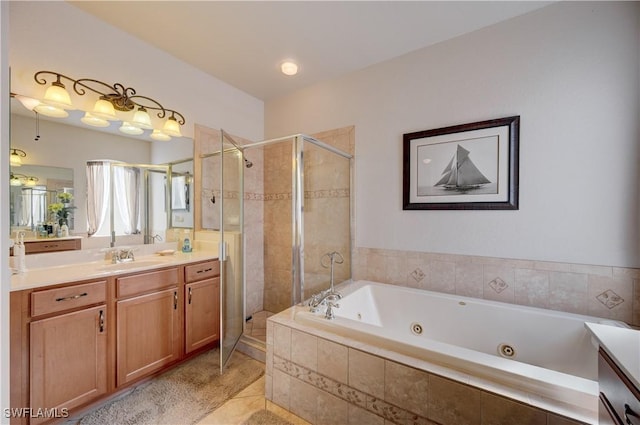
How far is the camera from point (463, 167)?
6.74 ft

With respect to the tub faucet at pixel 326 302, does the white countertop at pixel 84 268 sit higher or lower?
higher

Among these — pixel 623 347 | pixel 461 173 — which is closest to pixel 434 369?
pixel 623 347

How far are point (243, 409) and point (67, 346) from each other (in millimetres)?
1071

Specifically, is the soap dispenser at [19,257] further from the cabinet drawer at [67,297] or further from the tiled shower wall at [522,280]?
the tiled shower wall at [522,280]

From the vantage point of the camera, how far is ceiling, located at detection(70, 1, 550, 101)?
1798mm

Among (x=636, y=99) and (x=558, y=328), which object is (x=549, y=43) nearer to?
(x=636, y=99)

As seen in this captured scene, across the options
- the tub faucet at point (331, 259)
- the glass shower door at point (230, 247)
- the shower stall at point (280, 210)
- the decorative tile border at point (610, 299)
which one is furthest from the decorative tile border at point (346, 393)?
the decorative tile border at point (610, 299)

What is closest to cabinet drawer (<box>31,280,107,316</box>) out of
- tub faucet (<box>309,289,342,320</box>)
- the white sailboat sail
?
tub faucet (<box>309,289,342,320</box>)

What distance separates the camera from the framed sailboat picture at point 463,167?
1.89m

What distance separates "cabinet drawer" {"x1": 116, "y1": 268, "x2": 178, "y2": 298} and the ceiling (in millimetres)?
1833

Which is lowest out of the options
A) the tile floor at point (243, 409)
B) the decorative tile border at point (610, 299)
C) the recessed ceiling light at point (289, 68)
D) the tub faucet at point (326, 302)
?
the tile floor at point (243, 409)

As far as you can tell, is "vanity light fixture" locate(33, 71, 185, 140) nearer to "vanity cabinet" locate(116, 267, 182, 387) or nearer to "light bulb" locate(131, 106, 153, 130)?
"light bulb" locate(131, 106, 153, 130)

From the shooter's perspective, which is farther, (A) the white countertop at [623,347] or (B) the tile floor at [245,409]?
(B) the tile floor at [245,409]

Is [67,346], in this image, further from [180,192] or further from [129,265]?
[180,192]
